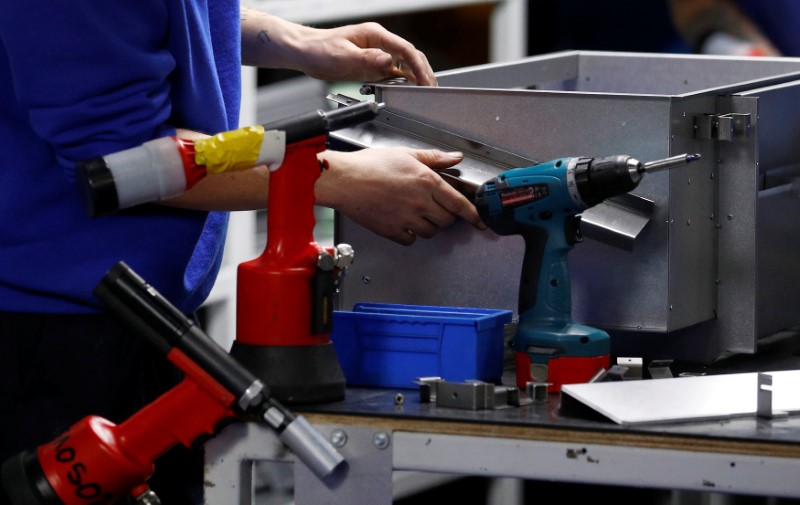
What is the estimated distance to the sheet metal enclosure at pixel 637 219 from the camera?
55.6 inches

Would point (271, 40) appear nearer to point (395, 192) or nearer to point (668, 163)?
point (395, 192)

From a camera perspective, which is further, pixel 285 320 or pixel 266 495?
pixel 266 495

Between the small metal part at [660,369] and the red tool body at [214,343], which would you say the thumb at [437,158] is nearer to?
the red tool body at [214,343]

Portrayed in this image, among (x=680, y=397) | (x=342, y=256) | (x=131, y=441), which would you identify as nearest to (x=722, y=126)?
(x=680, y=397)

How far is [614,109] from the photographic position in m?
1.42

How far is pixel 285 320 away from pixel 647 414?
34 centimetres

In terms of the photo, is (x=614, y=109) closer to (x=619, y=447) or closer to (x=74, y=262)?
(x=619, y=447)

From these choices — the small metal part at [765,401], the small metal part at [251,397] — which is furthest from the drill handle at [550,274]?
the small metal part at [251,397]

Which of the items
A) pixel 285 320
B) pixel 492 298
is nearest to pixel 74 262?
pixel 285 320

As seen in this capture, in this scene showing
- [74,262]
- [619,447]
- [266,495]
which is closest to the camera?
[619,447]

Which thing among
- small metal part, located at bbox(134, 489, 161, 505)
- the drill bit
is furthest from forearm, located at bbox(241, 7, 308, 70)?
small metal part, located at bbox(134, 489, 161, 505)

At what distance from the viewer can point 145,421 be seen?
119 centimetres

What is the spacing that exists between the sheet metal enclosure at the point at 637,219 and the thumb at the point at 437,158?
1.1 inches

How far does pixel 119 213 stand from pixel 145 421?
237mm
